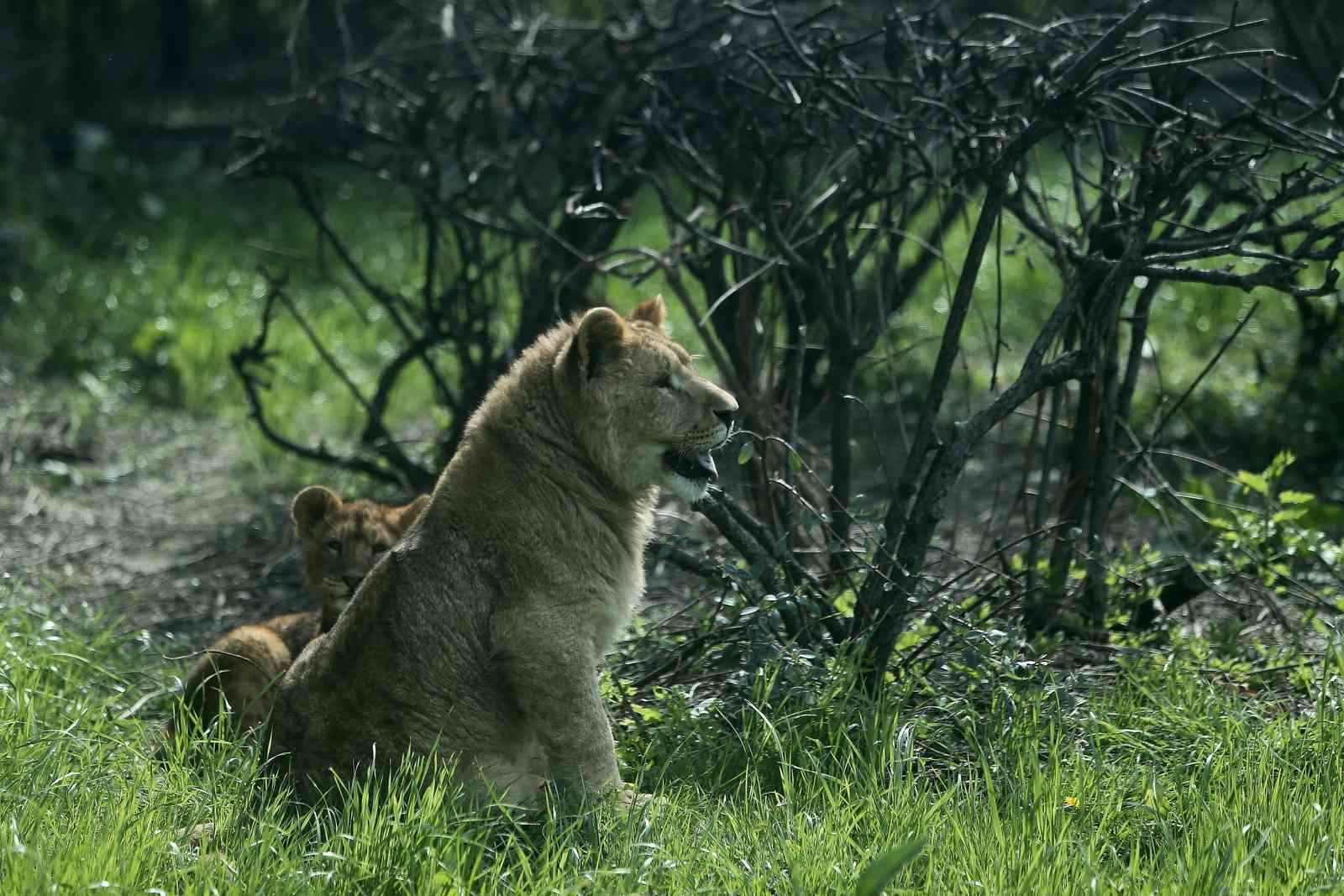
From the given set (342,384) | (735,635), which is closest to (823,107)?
(735,635)

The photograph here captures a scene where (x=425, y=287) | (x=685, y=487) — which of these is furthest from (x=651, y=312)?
(x=425, y=287)

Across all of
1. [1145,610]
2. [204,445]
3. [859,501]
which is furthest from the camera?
[204,445]

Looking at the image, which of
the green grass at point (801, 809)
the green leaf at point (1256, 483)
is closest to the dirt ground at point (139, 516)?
the green grass at point (801, 809)

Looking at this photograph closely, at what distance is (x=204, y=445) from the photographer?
9.12 metres

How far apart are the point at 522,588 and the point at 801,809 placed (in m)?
0.94

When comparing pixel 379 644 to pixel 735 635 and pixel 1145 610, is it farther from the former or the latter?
pixel 1145 610

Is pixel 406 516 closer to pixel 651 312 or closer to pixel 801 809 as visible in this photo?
pixel 651 312

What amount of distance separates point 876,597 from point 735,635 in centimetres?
48

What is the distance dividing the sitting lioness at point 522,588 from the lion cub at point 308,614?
0.60 meters

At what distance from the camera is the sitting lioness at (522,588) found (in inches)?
161

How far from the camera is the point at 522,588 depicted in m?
4.18

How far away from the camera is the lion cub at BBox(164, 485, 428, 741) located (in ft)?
16.0

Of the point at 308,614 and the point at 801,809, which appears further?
the point at 308,614

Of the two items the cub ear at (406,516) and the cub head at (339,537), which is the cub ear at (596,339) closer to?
the cub head at (339,537)
